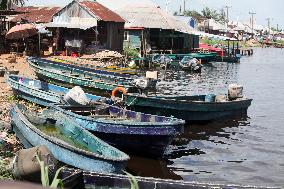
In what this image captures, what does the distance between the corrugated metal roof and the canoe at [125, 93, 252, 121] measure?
26.1 m

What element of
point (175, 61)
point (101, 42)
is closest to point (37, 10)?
point (101, 42)

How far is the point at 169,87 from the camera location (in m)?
28.3

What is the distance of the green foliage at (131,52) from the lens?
1561 inches

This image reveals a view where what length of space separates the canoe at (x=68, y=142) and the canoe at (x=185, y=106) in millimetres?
3751

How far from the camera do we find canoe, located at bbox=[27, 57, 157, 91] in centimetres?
1881

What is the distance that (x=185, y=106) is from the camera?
15195mm

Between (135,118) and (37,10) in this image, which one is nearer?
(135,118)

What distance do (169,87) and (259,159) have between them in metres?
15.5

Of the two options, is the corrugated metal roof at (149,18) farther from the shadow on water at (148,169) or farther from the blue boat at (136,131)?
the shadow on water at (148,169)

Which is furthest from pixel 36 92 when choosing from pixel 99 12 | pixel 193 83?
pixel 99 12

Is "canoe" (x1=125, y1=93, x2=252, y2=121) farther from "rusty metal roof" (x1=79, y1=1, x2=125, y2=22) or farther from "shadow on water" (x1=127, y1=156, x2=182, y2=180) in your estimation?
"rusty metal roof" (x1=79, y1=1, x2=125, y2=22)

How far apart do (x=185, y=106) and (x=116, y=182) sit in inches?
352

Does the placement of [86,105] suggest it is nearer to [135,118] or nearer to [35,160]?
[135,118]

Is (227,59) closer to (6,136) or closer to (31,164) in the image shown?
(6,136)
